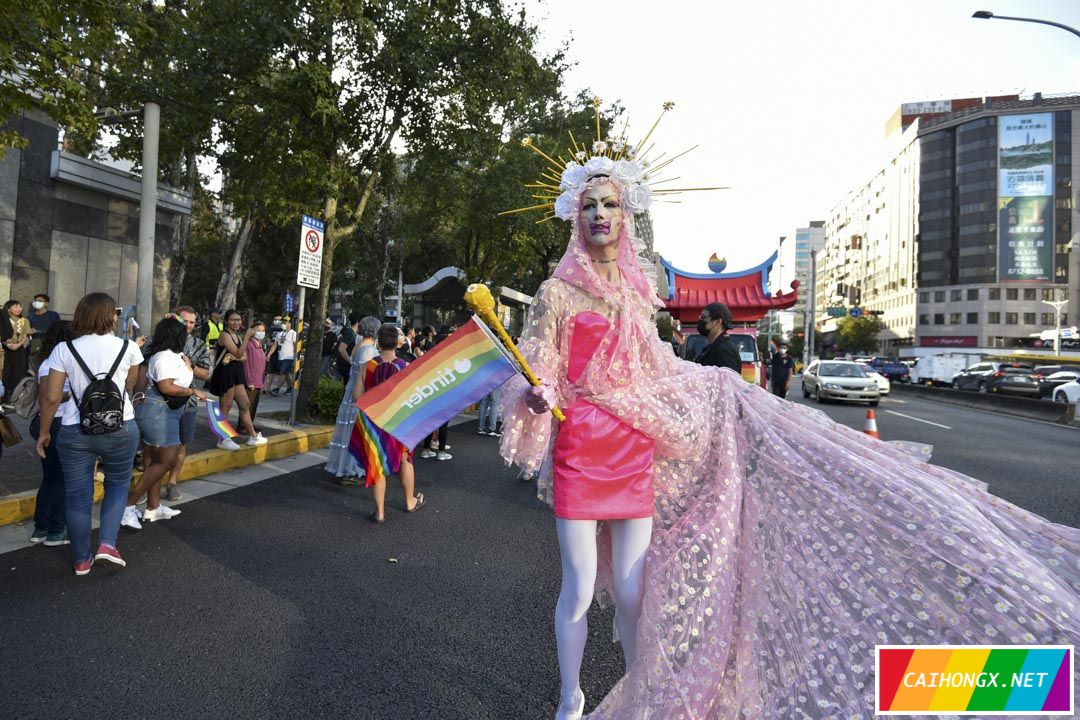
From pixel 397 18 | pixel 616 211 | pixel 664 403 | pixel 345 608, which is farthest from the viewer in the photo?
pixel 397 18

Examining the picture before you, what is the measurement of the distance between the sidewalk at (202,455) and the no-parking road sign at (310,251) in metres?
2.17

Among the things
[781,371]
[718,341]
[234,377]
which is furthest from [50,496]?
[781,371]

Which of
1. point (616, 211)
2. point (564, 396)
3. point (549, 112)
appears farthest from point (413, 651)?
point (549, 112)

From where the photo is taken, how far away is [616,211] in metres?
2.65

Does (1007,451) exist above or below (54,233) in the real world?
below

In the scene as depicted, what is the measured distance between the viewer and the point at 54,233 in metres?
12.6

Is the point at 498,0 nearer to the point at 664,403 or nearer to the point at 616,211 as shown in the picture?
the point at 616,211

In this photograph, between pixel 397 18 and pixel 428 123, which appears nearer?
pixel 397 18

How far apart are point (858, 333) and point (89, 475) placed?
83.6m

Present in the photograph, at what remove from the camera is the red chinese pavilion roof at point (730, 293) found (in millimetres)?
18109

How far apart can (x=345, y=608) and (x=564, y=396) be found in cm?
211

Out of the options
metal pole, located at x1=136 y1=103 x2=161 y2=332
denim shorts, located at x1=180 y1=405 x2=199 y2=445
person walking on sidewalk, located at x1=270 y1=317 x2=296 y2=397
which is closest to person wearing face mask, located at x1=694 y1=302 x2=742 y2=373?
denim shorts, located at x1=180 y1=405 x2=199 y2=445

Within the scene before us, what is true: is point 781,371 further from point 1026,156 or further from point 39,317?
point 1026,156

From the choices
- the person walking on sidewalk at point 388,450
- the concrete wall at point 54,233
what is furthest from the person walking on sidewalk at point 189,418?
the concrete wall at point 54,233
